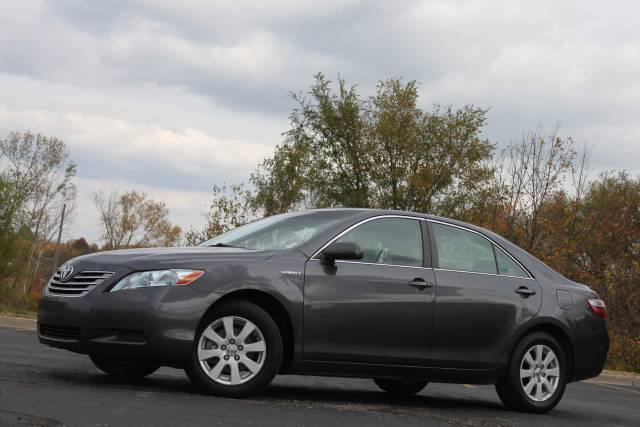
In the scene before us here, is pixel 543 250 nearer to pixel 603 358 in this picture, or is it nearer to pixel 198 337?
pixel 603 358

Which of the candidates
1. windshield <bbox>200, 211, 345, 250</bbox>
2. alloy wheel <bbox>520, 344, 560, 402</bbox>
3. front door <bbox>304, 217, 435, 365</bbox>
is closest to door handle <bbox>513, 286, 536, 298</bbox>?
alloy wheel <bbox>520, 344, 560, 402</bbox>

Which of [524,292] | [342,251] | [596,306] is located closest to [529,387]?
[524,292]

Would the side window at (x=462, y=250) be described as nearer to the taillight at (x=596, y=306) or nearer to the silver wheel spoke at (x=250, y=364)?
the taillight at (x=596, y=306)

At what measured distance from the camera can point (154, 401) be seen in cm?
677

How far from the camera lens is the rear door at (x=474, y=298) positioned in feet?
27.0

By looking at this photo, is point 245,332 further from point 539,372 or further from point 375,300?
point 539,372

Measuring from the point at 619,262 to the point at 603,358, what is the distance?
15346mm

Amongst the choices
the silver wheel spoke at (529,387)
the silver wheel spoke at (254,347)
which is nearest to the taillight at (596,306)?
the silver wheel spoke at (529,387)

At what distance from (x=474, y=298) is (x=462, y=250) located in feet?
1.71

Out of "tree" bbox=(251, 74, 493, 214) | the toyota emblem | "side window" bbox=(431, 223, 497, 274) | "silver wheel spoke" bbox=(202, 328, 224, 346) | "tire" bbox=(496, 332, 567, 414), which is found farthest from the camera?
"tree" bbox=(251, 74, 493, 214)

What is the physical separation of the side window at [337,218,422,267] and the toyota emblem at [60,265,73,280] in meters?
2.09

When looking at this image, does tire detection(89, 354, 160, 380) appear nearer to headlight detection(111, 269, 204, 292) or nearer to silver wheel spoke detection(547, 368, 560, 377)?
headlight detection(111, 269, 204, 292)

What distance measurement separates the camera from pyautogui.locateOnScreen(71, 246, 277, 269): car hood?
23.8ft

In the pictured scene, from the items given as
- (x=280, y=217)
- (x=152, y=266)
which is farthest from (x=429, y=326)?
(x=152, y=266)
